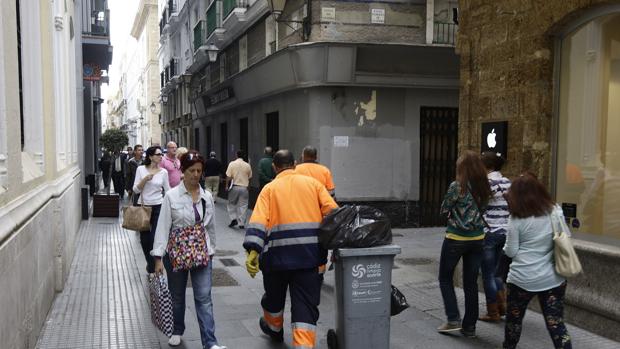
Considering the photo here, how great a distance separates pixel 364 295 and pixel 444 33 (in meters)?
9.83

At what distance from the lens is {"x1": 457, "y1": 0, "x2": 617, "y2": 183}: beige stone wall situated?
20.9 ft

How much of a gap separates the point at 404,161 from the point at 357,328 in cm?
854

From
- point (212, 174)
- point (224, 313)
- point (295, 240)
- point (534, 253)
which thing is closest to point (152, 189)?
point (224, 313)

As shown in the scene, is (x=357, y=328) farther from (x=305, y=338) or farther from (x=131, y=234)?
(x=131, y=234)

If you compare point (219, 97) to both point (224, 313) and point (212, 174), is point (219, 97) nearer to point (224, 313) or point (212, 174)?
point (212, 174)

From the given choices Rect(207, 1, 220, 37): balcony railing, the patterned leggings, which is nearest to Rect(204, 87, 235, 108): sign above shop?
Rect(207, 1, 220, 37): balcony railing

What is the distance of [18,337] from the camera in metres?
4.22

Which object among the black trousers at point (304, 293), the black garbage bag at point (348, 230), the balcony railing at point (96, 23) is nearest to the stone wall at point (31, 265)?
the black trousers at point (304, 293)

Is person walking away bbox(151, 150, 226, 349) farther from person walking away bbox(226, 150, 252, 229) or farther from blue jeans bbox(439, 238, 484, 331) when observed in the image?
person walking away bbox(226, 150, 252, 229)

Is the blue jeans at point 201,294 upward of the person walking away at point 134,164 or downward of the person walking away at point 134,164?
downward

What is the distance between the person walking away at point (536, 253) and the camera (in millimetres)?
4402

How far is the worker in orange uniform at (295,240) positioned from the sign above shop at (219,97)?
47.0ft

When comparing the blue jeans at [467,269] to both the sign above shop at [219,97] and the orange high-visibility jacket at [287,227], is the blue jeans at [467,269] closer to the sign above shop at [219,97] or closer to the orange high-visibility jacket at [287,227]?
the orange high-visibility jacket at [287,227]

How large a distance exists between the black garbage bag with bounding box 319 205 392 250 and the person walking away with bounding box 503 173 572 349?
1.07 metres
